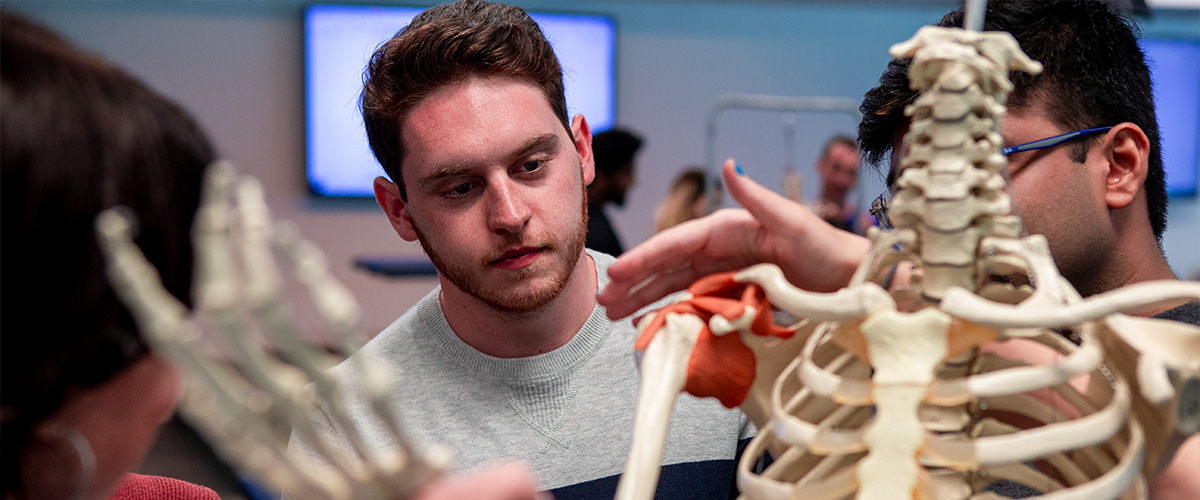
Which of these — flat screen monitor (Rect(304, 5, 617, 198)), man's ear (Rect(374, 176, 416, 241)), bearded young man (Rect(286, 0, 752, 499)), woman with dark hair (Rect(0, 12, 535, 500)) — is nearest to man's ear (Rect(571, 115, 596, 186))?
bearded young man (Rect(286, 0, 752, 499))

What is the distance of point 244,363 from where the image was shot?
479mm

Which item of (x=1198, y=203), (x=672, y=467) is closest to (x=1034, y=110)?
(x=672, y=467)

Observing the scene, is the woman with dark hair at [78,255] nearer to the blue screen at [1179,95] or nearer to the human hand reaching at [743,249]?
the human hand reaching at [743,249]

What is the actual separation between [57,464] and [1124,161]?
113 centimetres

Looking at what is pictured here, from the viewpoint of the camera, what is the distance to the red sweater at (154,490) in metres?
1.05

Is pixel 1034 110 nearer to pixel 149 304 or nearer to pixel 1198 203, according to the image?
pixel 149 304

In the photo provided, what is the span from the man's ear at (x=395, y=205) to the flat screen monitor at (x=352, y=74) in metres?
3.23

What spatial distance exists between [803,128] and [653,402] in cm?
440

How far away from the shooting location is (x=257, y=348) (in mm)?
488

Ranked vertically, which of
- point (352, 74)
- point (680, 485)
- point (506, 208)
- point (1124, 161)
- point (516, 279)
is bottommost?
point (352, 74)

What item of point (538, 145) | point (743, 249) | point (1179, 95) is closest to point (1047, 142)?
point (743, 249)

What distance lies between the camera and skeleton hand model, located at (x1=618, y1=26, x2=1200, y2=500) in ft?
2.16

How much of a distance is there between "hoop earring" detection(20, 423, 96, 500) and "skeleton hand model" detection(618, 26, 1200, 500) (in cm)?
37

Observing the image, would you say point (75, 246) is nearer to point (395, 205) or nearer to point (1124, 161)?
point (395, 205)
